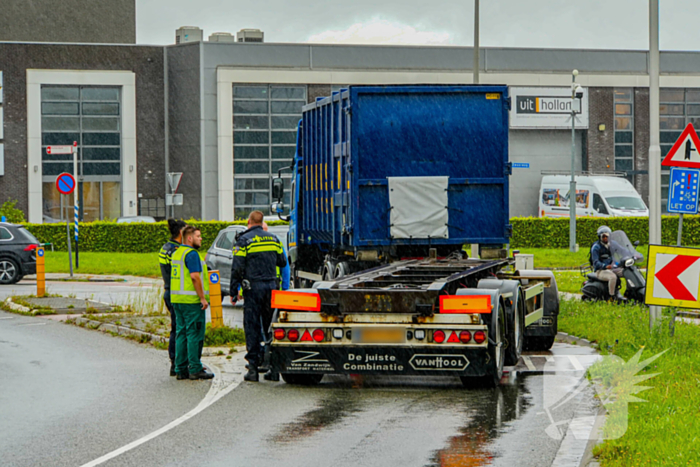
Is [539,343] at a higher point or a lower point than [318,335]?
lower

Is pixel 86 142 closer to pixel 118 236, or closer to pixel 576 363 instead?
pixel 118 236

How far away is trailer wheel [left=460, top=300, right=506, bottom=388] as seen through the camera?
9289mm

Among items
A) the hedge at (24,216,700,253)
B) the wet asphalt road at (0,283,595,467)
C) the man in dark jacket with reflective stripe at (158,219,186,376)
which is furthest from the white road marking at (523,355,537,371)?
the hedge at (24,216,700,253)

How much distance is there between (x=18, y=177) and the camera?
4906 centimetres

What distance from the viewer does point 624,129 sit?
52688 mm

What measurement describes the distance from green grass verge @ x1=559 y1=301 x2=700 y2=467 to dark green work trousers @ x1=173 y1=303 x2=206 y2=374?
14.7ft

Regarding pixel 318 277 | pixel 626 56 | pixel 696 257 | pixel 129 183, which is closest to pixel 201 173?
pixel 129 183

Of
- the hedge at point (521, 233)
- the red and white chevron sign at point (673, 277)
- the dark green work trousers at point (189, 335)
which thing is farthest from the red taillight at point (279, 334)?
the hedge at point (521, 233)

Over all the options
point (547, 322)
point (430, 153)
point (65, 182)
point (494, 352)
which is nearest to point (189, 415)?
point (494, 352)

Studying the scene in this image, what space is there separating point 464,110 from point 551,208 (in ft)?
95.3

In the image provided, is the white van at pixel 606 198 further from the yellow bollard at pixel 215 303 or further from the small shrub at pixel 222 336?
the small shrub at pixel 222 336

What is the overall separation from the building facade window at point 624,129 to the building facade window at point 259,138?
1654 cm

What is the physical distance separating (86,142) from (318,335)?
1680 inches

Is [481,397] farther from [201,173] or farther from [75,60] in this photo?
[75,60]
